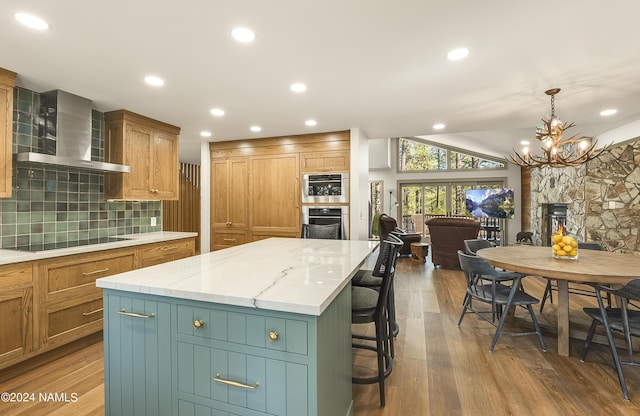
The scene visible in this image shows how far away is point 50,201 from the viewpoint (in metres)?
2.96

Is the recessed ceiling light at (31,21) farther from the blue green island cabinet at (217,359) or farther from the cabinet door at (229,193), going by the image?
the cabinet door at (229,193)

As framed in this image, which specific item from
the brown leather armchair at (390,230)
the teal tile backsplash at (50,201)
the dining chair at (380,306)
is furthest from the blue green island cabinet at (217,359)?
the brown leather armchair at (390,230)

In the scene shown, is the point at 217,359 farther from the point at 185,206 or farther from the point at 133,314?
the point at 185,206

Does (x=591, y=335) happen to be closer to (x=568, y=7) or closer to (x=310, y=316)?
(x=568, y=7)

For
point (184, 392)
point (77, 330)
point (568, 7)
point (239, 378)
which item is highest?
point (568, 7)

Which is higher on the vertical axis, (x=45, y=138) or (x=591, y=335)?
(x=45, y=138)

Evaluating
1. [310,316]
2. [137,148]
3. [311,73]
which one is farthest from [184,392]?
[137,148]

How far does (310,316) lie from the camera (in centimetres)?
109

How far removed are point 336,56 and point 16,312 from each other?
2.91 metres

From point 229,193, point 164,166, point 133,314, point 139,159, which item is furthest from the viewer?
point 229,193

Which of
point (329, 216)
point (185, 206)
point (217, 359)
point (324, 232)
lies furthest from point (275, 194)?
point (185, 206)

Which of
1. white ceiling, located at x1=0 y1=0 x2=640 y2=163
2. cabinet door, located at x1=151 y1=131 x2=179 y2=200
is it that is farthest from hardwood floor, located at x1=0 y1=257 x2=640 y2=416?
white ceiling, located at x1=0 y1=0 x2=640 y2=163

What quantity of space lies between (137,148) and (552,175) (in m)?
8.11

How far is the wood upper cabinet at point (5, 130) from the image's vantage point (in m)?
2.40
